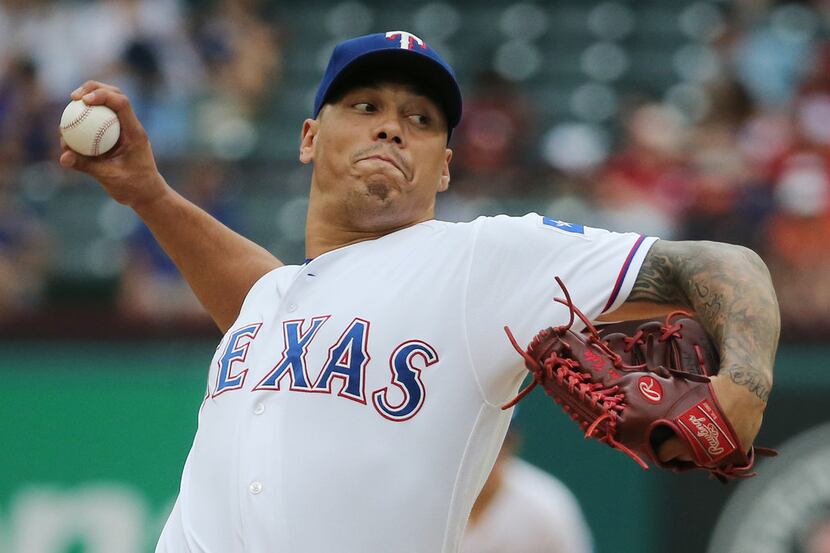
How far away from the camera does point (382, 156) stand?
10.1 feet

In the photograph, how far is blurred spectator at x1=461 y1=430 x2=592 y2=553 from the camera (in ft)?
18.2

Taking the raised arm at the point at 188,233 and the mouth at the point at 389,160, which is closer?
the mouth at the point at 389,160

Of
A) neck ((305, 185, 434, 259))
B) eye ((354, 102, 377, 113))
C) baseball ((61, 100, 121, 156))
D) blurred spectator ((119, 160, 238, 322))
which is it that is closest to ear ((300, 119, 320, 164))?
neck ((305, 185, 434, 259))

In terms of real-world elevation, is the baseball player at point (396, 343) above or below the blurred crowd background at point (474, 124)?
below

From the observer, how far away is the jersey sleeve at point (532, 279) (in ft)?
9.09

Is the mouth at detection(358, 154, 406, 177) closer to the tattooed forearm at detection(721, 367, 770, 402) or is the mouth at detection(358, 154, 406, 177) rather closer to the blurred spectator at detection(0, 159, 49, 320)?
the tattooed forearm at detection(721, 367, 770, 402)

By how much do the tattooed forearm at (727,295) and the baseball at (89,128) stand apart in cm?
145

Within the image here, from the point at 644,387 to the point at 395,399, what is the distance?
0.59 m

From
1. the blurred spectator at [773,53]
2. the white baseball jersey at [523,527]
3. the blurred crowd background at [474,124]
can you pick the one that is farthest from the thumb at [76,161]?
the blurred spectator at [773,53]

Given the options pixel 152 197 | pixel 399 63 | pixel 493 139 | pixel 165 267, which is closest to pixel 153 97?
pixel 165 267

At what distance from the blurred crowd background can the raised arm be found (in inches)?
137

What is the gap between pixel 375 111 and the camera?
126 inches

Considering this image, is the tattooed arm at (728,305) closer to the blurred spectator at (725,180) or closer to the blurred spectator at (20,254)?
the blurred spectator at (725,180)

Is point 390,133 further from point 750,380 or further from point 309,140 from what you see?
point 750,380
